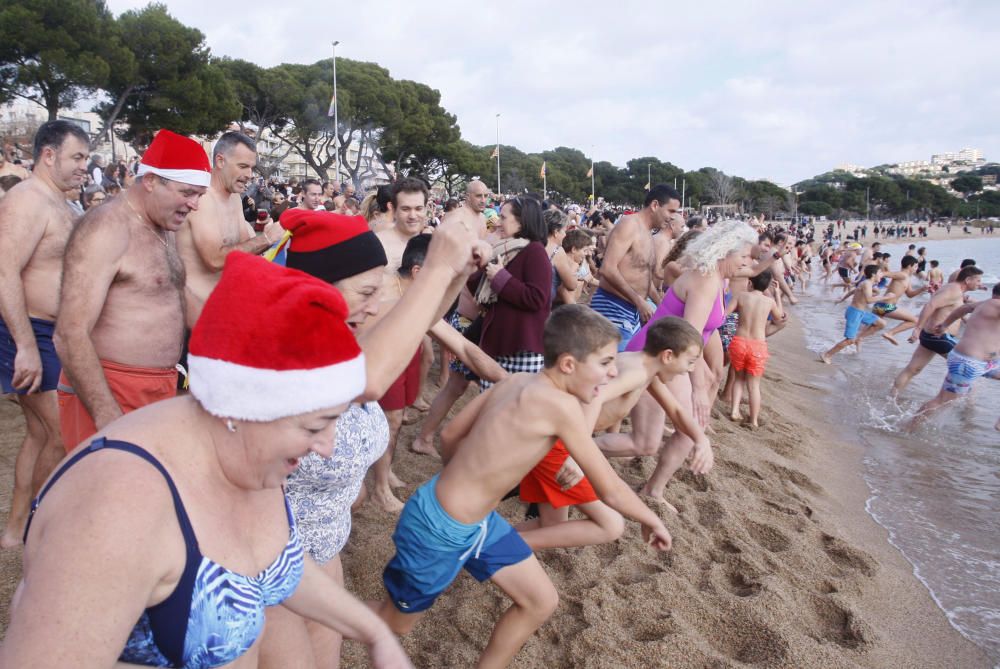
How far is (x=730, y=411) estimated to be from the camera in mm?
7254

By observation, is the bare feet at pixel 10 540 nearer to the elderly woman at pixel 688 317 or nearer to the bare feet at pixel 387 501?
the bare feet at pixel 387 501

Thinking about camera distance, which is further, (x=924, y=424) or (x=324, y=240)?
(x=924, y=424)

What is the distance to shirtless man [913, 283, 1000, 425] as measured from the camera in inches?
281

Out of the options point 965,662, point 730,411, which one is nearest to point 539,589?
point 965,662

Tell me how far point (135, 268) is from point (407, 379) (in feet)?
6.29

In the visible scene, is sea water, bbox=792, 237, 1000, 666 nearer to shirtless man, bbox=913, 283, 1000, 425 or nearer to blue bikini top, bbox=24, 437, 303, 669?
shirtless man, bbox=913, 283, 1000, 425

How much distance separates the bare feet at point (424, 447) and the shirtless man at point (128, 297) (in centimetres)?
243

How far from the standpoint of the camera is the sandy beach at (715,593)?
295 cm

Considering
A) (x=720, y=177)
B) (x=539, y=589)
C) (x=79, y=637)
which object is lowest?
(x=539, y=589)

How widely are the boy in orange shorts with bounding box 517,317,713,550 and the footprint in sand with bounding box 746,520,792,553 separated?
96 cm

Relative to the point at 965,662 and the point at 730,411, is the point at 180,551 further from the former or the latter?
the point at 730,411

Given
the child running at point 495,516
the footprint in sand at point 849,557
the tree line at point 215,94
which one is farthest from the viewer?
the tree line at point 215,94

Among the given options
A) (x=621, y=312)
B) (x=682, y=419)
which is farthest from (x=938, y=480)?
(x=682, y=419)

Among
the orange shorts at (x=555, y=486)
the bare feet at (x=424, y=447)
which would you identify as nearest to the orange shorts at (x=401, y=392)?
the bare feet at (x=424, y=447)
